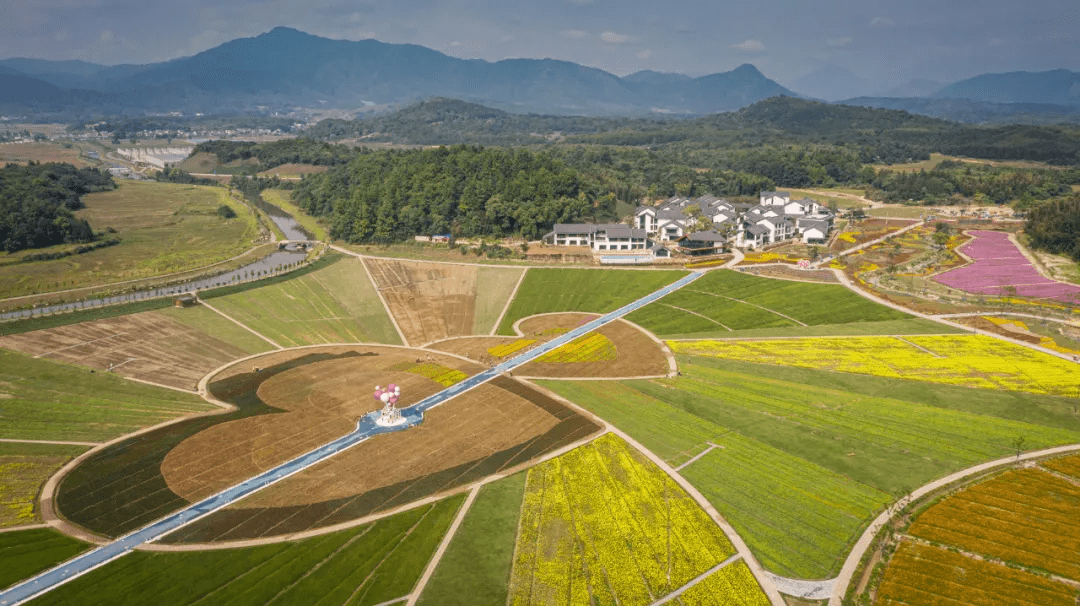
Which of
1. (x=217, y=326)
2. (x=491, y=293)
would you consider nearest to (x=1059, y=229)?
(x=491, y=293)

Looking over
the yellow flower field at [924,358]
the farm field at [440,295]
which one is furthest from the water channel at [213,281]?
the yellow flower field at [924,358]

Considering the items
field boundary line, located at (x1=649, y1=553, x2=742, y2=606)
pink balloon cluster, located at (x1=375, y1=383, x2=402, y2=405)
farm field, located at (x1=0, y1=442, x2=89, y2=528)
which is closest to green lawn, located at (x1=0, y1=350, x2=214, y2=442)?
farm field, located at (x1=0, y1=442, x2=89, y2=528)

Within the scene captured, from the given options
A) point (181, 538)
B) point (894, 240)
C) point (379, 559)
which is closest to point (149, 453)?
point (181, 538)

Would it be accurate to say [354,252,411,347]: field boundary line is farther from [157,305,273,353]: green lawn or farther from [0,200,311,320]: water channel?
[157,305,273,353]: green lawn

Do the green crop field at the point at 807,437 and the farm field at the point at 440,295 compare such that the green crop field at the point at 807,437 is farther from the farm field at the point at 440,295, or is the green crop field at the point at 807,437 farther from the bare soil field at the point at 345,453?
the farm field at the point at 440,295

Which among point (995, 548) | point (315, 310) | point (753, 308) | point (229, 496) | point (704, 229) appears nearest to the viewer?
point (995, 548)

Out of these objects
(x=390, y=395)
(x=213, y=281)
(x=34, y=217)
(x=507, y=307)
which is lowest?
(x=507, y=307)

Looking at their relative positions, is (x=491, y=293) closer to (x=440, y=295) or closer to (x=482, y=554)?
(x=440, y=295)
